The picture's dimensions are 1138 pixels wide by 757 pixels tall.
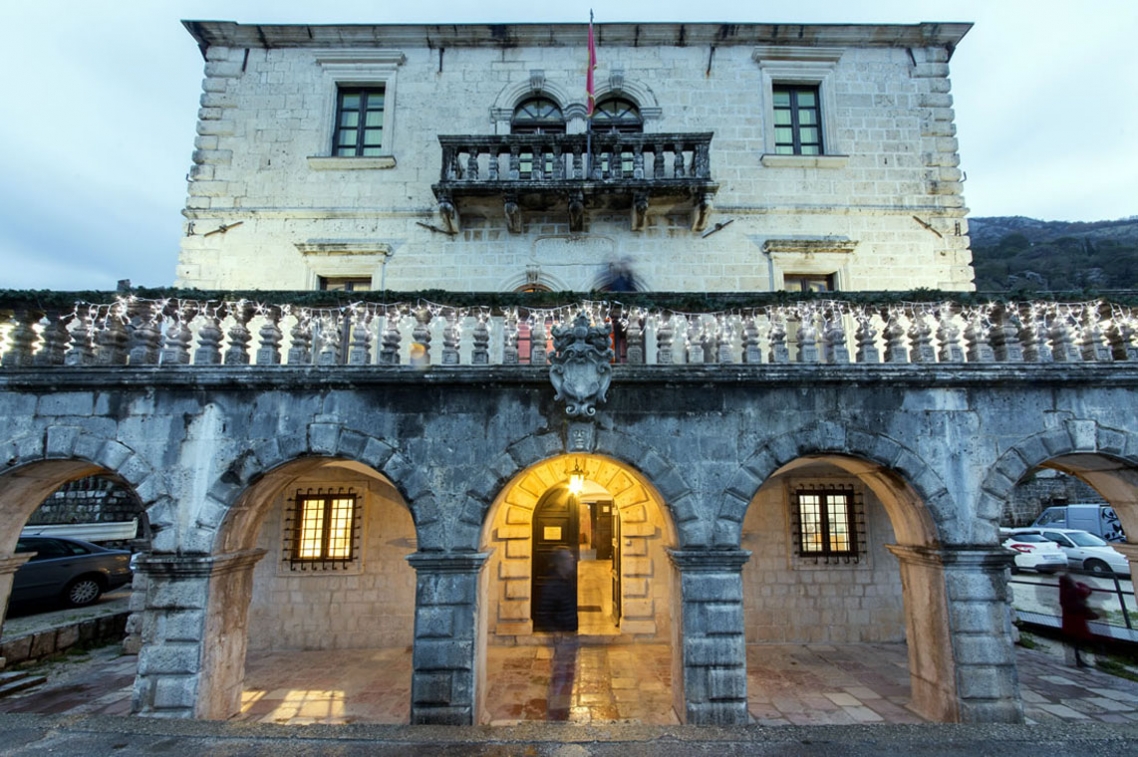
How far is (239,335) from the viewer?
275 inches

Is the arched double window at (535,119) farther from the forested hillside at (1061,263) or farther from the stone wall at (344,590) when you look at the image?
the forested hillside at (1061,263)

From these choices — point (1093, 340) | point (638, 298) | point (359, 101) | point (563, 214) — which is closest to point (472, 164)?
point (563, 214)

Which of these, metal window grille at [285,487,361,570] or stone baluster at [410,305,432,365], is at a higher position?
stone baluster at [410,305,432,365]

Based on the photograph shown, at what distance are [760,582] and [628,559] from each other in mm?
2548

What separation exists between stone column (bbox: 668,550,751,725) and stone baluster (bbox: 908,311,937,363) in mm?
3316

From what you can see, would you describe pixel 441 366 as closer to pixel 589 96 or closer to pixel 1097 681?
pixel 589 96

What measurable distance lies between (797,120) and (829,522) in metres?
8.22

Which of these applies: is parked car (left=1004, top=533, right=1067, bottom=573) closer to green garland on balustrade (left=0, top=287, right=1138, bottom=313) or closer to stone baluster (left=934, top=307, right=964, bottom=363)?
green garland on balustrade (left=0, top=287, right=1138, bottom=313)

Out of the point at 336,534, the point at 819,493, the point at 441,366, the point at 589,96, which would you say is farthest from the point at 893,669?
the point at 589,96

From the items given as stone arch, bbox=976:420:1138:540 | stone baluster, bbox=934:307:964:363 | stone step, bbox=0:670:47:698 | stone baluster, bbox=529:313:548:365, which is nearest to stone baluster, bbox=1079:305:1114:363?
stone arch, bbox=976:420:1138:540

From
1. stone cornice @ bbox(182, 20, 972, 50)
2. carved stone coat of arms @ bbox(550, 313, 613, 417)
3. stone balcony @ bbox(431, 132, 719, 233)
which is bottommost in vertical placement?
carved stone coat of arms @ bbox(550, 313, 613, 417)

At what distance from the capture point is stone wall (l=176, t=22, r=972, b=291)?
35.3 feet

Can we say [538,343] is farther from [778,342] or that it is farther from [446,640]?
[446,640]

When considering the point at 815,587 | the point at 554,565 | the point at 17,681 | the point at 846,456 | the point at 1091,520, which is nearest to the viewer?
the point at 846,456
